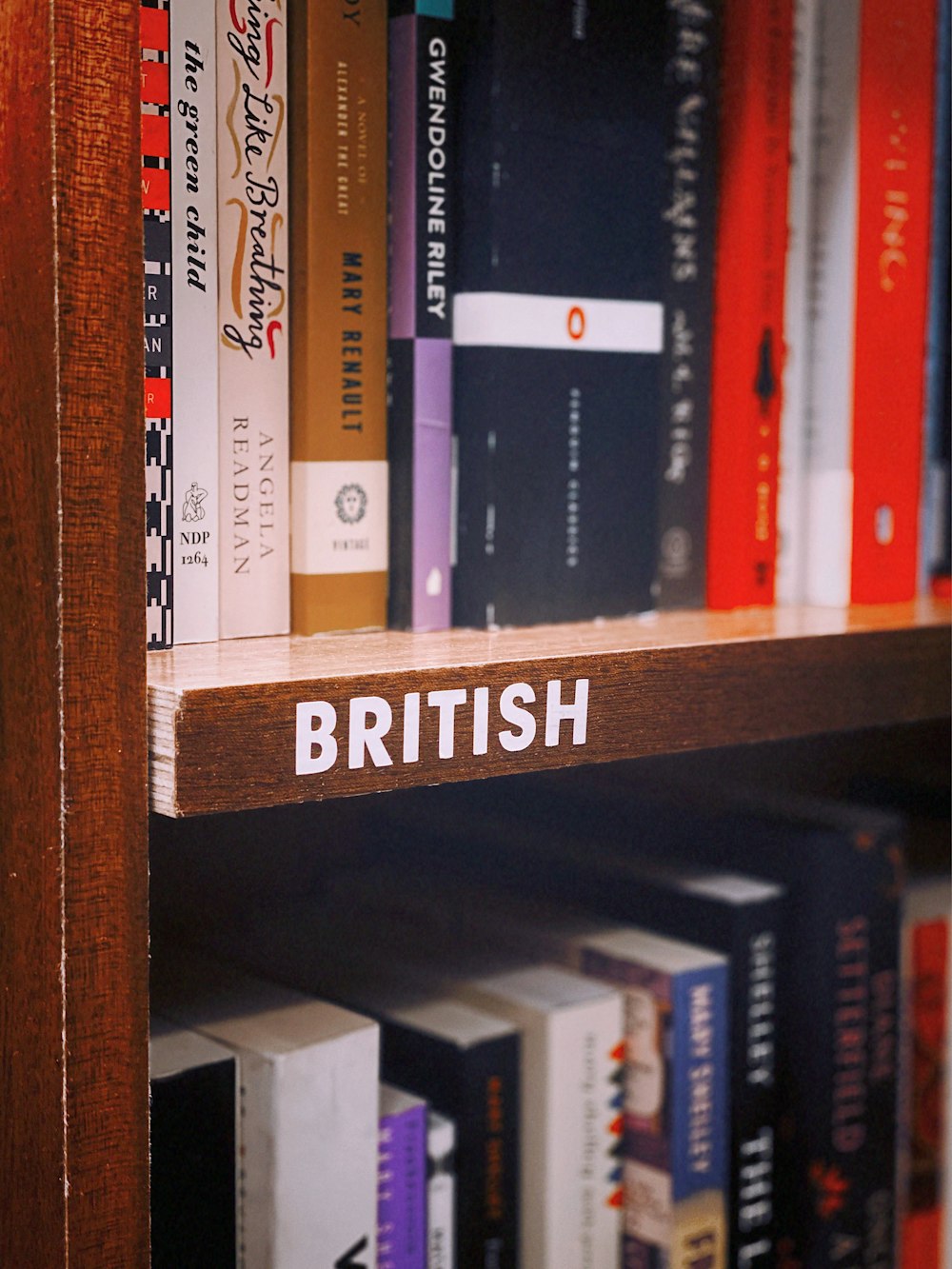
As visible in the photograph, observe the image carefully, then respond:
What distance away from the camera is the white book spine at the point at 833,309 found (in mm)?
803

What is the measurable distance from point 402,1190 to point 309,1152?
78mm

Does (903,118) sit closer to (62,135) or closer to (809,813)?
(809,813)

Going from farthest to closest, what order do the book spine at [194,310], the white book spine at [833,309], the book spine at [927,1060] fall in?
the book spine at [927,1060], the white book spine at [833,309], the book spine at [194,310]

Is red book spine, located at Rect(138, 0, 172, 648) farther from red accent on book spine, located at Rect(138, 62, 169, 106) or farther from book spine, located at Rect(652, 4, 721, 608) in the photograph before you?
book spine, located at Rect(652, 4, 721, 608)

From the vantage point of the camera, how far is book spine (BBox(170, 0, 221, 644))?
0.58 metres

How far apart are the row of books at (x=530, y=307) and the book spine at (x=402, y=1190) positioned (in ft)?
0.79

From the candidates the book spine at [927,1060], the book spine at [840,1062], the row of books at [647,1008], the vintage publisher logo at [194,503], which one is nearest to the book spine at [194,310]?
the vintage publisher logo at [194,503]

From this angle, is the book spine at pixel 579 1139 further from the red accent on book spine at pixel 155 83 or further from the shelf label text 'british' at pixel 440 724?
the red accent on book spine at pixel 155 83

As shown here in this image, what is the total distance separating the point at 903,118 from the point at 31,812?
0.62m

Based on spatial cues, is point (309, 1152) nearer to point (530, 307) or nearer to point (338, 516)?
point (338, 516)

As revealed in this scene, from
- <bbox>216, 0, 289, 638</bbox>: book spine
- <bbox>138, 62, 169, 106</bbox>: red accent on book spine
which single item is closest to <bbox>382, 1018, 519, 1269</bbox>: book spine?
<bbox>216, 0, 289, 638</bbox>: book spine

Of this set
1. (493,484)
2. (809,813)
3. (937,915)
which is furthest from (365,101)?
(937,915)

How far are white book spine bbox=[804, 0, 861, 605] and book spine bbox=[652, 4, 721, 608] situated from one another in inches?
3.1

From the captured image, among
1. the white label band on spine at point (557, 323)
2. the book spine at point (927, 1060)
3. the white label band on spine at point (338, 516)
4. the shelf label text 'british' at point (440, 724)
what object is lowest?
the book spine at point (927, 1060)
